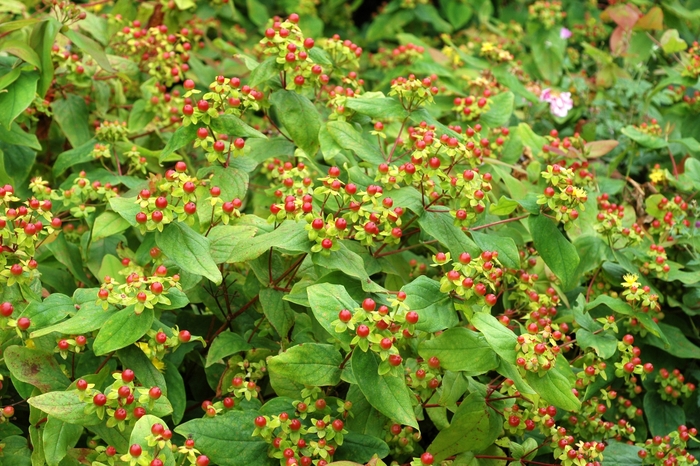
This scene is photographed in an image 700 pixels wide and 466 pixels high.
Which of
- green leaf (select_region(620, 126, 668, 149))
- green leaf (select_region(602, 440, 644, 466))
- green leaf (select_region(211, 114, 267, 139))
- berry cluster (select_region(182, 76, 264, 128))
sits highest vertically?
berry cluster (select_region(182, 76, 264, 128))

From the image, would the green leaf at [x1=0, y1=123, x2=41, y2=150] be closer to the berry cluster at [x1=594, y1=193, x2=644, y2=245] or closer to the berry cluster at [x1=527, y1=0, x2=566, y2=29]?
the berry cluster at [x1=594, y1=193, x2=644, y2=245]

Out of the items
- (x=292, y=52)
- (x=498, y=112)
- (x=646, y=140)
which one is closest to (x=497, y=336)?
(x=292, y=52)

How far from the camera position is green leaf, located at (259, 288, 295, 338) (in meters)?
1.53

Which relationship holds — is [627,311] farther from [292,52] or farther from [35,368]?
[35,368]

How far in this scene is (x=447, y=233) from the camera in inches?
61.7

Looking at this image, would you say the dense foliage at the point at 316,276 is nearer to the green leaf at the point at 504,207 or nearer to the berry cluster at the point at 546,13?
the green leaf at the point at 504,207

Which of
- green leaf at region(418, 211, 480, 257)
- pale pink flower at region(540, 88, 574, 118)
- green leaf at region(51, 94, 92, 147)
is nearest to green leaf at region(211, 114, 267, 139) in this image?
green leaf at region(418, 211, 480, 257)

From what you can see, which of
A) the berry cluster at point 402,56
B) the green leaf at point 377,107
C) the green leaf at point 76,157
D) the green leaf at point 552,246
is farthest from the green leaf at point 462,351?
the berry cluster at point 402,56

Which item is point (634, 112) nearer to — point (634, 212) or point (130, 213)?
point (634, 212)

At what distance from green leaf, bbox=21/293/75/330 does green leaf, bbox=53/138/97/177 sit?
67cm

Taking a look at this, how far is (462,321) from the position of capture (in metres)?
1.75

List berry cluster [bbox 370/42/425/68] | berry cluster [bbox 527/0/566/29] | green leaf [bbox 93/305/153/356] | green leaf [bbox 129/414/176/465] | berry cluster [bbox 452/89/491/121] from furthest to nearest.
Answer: berry cluster [bbox 527/0/566/29] < berry cluster [bbox 370/42/425/68] < berry cluster [bbox 452/89/491/121] < green leaf [bbox 93/305/153/356] < green leaf [bbox 129/414/176/465]

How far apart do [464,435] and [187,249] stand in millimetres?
624

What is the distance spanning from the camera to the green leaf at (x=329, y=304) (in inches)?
49.5
